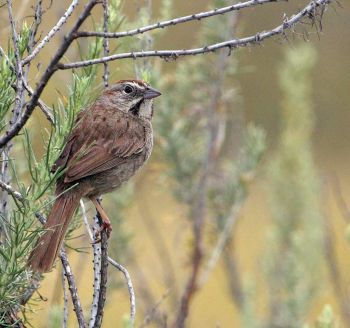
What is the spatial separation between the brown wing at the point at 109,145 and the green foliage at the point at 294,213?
1.52m

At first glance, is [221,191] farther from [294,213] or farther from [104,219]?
[104,219]

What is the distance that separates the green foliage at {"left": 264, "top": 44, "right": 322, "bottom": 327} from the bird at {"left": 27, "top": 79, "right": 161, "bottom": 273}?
56.3 inches

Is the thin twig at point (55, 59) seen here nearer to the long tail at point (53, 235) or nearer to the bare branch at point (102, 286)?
the long tail at point (53, 235)

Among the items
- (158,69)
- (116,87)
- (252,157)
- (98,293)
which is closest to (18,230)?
(98,293)

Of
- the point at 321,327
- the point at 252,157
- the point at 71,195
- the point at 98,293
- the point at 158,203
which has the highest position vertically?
the point at 158,203

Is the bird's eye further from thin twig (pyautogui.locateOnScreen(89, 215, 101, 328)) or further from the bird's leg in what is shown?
thin twig (pyautogui.locateOnScreen(89, 215, 101, 328))

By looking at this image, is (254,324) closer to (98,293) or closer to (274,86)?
(98,293)

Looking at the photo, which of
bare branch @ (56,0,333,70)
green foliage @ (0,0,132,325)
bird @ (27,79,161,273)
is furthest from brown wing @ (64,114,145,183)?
bare branch @ (56,0,333,70)

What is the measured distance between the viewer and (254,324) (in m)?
4.40

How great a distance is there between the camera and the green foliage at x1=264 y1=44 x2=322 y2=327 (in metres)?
5.12

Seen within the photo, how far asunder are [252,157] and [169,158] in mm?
537

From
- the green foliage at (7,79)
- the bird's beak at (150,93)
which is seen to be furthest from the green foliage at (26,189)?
the bird's beak at (150,93)

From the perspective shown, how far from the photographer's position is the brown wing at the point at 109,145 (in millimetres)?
3487

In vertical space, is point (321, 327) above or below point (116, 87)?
below
